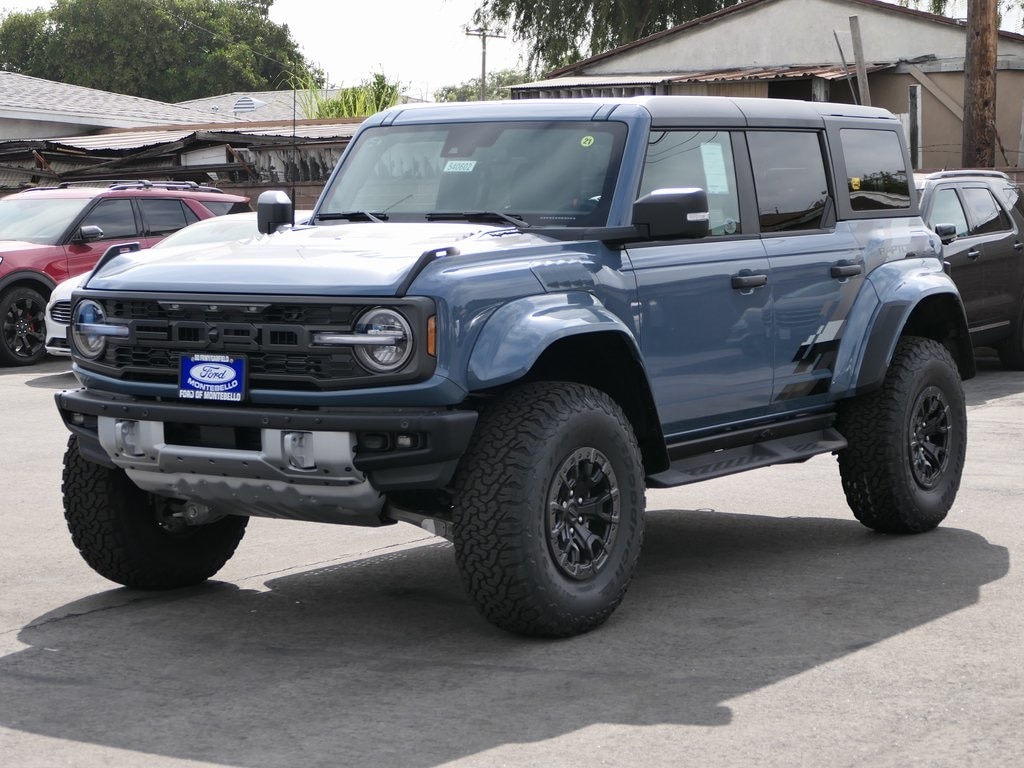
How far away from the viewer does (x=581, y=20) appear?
46.8 metres

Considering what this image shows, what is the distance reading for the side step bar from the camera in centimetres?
661

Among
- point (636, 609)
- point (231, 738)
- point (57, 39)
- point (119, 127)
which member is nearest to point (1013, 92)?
point (119, 127)

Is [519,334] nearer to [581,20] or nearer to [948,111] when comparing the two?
[948,111]

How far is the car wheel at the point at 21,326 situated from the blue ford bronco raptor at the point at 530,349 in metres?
10.7

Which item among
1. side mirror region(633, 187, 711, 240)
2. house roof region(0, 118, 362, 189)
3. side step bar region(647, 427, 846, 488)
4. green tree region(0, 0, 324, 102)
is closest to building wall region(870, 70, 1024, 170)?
house roof region(0, 118, 362, 189)

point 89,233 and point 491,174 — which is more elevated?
point 491,174

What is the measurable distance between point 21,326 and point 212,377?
40.2 ft

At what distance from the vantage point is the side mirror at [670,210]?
614cm

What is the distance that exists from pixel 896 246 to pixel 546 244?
2.52 meters

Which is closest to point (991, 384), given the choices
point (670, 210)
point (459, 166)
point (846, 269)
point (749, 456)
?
point (846, 269)

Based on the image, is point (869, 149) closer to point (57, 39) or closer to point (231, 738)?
point (231, 738)

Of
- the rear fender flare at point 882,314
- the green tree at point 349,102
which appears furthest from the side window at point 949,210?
the green tree at point 349,102

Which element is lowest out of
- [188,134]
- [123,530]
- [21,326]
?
[21,326]

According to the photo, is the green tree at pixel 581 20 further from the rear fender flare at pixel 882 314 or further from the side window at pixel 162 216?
the rear fender flare at pixel 882 314
